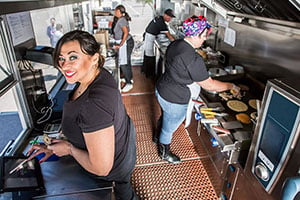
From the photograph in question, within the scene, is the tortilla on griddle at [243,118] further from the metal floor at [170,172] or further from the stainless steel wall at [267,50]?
the metal floor at [170,172]

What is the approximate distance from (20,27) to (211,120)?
1.45 metres

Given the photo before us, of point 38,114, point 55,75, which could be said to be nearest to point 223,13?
point 38,114

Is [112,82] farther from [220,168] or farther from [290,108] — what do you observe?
[220,168]

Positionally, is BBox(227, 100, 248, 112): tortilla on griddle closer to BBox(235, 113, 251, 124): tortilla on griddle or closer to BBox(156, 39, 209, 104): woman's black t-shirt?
BBox(235, 113, 251, 124): tortilla on griddle

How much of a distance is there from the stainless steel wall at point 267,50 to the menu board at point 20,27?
1.70 m

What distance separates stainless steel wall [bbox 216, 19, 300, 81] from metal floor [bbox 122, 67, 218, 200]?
0.93 meters

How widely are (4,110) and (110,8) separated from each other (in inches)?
144

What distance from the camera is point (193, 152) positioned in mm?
2199

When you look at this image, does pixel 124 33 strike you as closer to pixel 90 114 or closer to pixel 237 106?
pixel 237 106

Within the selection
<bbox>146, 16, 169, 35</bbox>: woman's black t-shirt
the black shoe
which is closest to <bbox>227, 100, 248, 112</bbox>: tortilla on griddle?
the black shoe

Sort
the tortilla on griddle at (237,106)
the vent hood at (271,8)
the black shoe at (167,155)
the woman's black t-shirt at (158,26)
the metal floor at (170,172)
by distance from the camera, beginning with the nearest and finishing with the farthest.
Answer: the vent hood at (271,8) < the tortilla on griddle at (237,106) < the metal floor at (170,172) < the black shoe at (167,155) < the woman's black t-shirt at (158,26)

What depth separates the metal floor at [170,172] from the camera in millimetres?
1752

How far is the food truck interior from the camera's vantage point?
0.87m

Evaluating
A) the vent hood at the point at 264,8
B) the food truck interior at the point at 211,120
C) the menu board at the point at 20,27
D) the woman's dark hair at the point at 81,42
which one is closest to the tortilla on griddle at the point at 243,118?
the food truck interior at the point at 211,120
